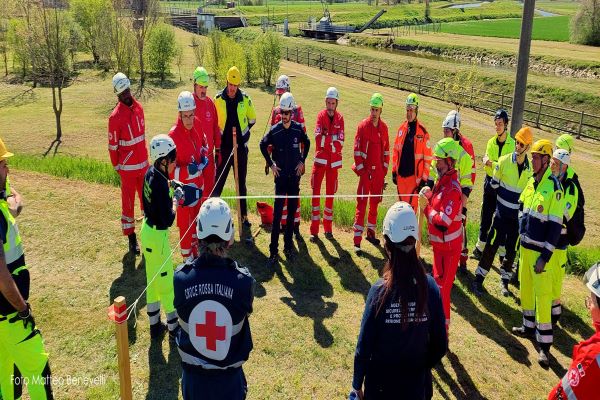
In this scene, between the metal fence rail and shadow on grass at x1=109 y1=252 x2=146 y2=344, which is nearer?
shadow on grass at x1=109 y1=252 x2=146 y2=344

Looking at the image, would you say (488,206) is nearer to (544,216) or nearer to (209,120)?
(544,216)

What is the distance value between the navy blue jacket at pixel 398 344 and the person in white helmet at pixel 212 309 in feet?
2.91

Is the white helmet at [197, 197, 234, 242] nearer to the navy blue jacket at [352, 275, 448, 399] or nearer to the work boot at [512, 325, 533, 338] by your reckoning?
the navy blue jacket at [352, 275, 448, 399]

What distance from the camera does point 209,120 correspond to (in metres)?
8.48

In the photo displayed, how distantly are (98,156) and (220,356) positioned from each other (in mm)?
15777

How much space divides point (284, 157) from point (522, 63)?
5.79m

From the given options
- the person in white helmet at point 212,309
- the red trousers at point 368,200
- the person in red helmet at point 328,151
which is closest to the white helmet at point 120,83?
the person in red helmet at point 328,151

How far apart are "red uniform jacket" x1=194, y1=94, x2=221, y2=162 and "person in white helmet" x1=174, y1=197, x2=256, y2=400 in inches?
195

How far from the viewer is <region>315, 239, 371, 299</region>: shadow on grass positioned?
296 inches

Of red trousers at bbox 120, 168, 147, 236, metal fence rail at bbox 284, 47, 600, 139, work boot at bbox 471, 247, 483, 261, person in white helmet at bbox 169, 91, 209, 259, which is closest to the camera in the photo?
person in white helmet at bbox 169, 91, 209, 259

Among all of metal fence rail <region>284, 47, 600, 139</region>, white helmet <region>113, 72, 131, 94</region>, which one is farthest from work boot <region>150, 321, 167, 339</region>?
metal fence rail <region>284, 47, 600, 139</region>

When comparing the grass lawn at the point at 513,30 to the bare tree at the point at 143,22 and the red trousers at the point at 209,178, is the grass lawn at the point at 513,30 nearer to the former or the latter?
the bare tree at the point at 143,22

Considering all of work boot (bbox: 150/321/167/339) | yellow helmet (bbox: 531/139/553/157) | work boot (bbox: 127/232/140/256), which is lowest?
work boot (bbox: 150/321/167/339)

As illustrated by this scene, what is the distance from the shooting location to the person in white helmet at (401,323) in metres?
3.30
